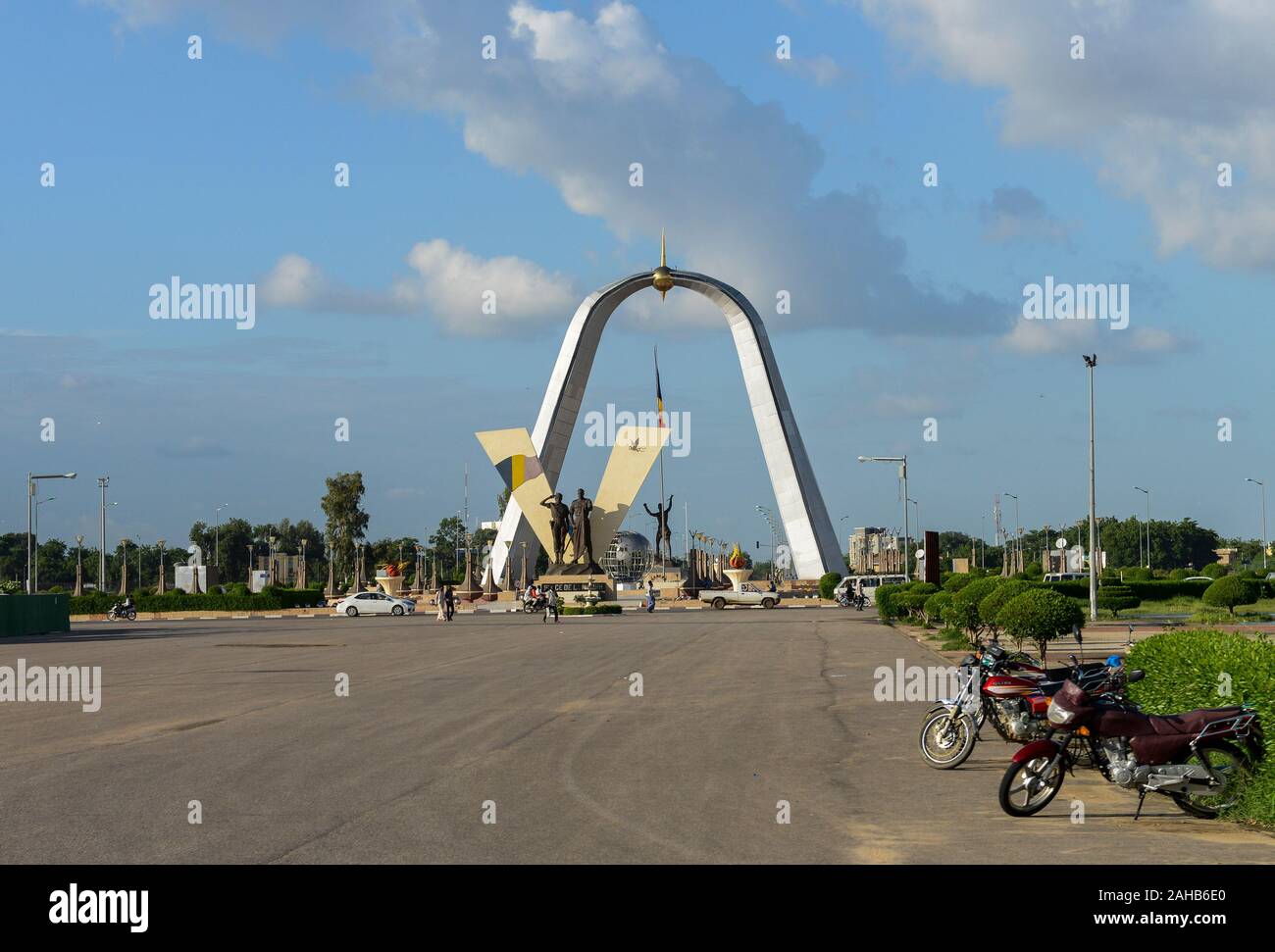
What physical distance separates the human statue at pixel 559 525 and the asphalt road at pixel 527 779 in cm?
4898

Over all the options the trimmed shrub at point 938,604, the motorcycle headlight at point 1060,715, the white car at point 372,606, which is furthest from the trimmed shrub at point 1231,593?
the white car at point 372,606

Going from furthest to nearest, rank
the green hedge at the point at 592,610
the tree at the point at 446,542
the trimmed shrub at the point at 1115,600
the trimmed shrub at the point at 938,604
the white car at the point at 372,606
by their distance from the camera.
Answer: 1. the tree at the point at 446,542
2. the white car at the point at 372,606
3. the green hedge at the point at 592,610
4. the trimmed shrub at the point at 1115,600
5. the trimmed shrub at the point at 938,604

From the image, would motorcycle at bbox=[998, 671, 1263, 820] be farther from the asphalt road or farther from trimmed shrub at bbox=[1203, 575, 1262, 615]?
trimmed shrub at bbox=[1203, 575, 1262, 615]

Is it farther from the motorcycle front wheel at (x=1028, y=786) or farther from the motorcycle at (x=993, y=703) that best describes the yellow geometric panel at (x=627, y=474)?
the motorcycle front wheel at (x=1028, y=786)

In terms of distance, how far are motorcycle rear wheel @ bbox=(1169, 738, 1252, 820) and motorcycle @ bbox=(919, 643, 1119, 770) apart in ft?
6.59

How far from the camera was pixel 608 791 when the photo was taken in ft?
33.8

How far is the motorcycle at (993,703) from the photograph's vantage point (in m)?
11.9

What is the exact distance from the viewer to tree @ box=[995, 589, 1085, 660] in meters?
21.4

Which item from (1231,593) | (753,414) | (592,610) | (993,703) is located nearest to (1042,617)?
(993,703)

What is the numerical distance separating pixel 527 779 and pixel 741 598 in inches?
2007

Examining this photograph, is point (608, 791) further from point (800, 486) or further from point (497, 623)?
point (800, 486)
